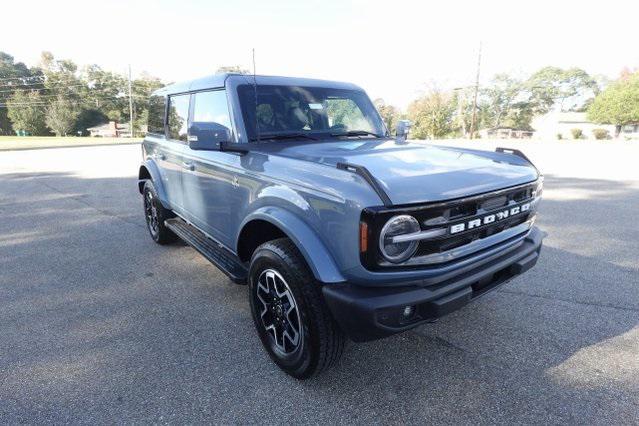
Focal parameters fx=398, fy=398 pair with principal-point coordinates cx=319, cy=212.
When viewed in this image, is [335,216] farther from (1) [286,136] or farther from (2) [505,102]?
(2) [505,102]

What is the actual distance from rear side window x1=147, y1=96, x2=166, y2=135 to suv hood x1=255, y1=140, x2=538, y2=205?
239 centimetres

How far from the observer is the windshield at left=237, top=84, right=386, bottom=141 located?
3256 millimetres

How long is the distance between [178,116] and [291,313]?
2857 millimetres

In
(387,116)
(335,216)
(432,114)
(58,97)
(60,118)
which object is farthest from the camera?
(58,97)

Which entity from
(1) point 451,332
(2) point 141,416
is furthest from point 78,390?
(1) point 451,332

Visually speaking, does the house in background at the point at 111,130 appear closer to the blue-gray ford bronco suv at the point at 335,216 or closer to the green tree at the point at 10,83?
the green tree at the point at 10,83

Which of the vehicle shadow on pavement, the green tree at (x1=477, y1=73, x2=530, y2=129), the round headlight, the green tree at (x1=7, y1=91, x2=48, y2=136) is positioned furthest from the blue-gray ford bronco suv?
the green tree at (x1=477, y1=73, x2=530, y2=129)

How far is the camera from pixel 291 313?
2.52 m

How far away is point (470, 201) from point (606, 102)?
6342 cm

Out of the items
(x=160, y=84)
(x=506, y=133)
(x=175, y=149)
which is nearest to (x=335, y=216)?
(x=175, y=149)

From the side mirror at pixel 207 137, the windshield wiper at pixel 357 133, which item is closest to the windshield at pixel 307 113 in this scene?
the windshield wiper at pixel 357 133

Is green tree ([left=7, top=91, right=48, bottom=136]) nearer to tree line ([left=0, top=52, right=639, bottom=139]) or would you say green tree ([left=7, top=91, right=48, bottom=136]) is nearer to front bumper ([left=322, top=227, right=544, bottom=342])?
tree line ([left=0, top=52, right=639, bottom=139])

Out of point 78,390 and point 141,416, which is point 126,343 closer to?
point 78,390

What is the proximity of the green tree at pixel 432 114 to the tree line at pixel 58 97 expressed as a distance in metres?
44.8
